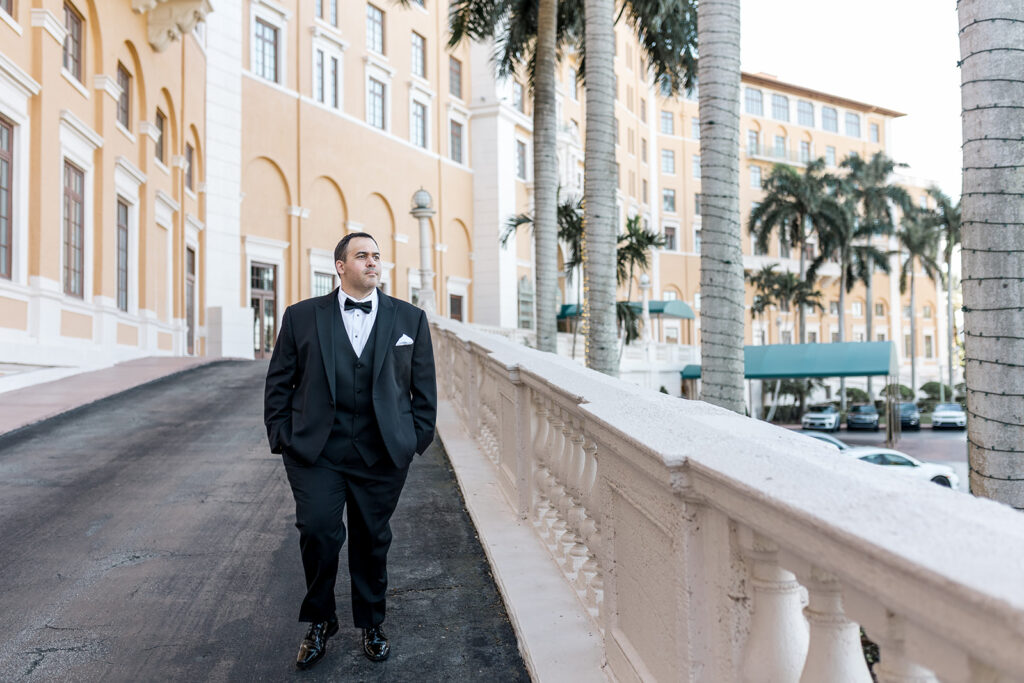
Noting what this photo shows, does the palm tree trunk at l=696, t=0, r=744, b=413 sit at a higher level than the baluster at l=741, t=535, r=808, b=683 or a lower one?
higher

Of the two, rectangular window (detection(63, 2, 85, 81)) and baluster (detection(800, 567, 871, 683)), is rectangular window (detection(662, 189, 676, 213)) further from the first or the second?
baluster (detection(800, 567, 871, 683))

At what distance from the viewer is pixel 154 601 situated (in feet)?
15.2

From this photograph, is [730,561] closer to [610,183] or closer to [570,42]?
[610,183]

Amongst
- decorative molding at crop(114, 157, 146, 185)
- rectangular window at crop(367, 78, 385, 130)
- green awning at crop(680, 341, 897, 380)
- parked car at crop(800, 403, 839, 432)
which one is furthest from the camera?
parked car at crop(800, 403, 839, 432)

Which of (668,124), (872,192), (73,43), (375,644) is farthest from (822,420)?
(375,644)

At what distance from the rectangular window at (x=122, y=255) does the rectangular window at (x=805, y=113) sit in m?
65.4

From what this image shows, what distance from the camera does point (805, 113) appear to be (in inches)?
2943

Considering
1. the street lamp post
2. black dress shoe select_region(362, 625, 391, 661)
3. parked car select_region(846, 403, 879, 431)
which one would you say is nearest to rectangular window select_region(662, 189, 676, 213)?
parked car select_region(846, 403, 879, 431)

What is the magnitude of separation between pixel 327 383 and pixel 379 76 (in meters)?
33.6

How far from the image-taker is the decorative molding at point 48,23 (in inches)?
582

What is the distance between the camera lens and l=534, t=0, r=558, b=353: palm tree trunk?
1709cm

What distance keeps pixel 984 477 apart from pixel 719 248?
4.05 m

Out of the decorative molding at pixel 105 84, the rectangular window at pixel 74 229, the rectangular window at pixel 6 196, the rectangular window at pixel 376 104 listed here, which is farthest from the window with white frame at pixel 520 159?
the rectangular window at pixel 6 196

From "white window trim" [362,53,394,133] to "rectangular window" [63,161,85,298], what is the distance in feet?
59.9
